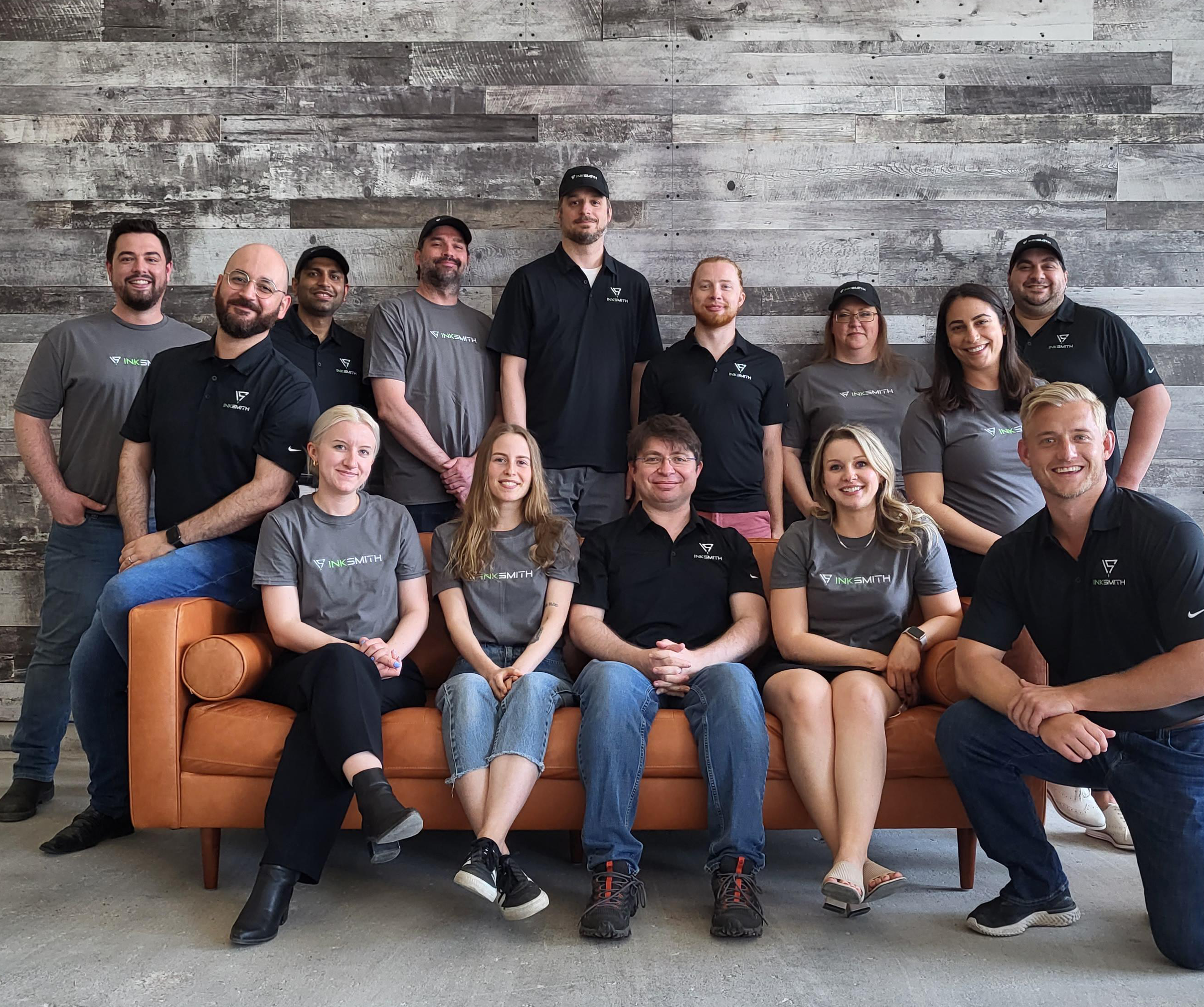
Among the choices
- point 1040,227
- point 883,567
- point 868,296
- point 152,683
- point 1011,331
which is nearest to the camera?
point 152,683

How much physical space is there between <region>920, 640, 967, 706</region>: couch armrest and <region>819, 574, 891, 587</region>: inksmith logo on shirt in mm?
228

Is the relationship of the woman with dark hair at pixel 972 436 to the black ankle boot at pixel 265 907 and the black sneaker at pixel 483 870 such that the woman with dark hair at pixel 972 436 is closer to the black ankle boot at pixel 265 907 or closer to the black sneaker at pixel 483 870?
the black sneaker at pixel 483 870

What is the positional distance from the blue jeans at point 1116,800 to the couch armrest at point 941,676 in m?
0.16

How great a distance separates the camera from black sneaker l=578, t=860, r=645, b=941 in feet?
7.54

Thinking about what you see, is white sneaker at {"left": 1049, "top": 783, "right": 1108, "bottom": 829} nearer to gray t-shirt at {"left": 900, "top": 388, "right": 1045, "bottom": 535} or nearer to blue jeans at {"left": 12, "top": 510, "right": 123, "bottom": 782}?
gray t-shirt at {"left": 900, "top": 388, "right": 1045, "bottom": 535}

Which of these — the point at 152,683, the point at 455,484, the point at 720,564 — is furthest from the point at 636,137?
the point at 152,683

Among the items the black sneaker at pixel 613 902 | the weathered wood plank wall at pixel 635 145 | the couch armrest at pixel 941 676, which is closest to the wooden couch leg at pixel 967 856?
the couch armrest at pixel 941 676

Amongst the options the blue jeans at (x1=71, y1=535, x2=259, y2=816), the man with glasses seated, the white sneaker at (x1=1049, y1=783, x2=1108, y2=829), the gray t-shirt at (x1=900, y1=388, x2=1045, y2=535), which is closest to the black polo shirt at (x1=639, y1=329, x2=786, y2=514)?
the man with glasses seated

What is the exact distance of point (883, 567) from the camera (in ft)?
9.30

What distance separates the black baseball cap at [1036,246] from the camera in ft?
12.4

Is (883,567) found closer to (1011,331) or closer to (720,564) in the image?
(720,564)

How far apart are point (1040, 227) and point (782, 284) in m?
1.10

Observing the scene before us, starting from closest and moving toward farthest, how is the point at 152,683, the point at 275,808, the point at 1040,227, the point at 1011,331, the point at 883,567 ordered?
1. the point at 275,808
2. the point at 152,683
3. the point at 883,567
4. the point at 1011,331
5. the point at 1040,227

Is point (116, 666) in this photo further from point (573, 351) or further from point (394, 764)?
point (573, 351)
